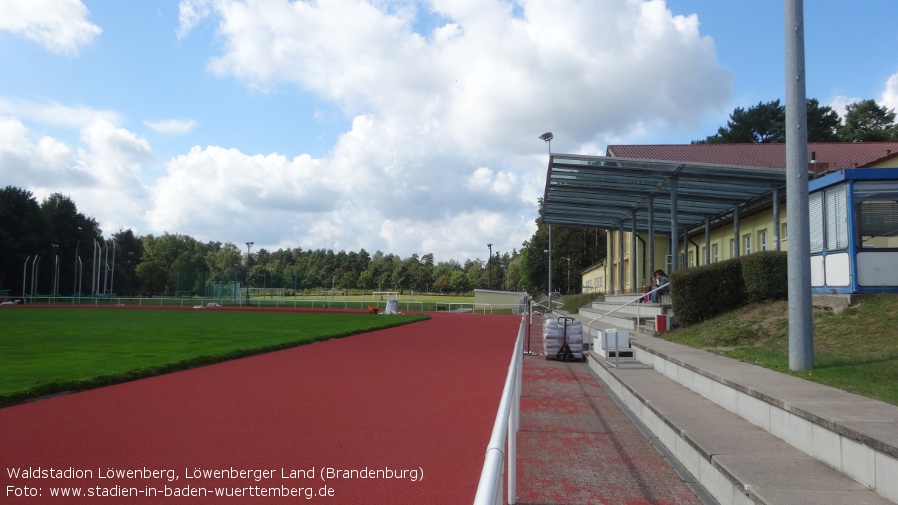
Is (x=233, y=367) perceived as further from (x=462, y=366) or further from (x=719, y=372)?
(x=719, y=372)

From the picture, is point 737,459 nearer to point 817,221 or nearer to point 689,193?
point 817,221

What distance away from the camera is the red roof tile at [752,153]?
111ft

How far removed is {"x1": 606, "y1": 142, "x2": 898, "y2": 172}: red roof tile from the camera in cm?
3375

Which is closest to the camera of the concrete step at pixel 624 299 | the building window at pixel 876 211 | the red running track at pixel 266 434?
the red running track at pixel 266 434

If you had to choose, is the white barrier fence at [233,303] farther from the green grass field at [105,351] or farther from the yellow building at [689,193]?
→ the green grass field at [105,351]

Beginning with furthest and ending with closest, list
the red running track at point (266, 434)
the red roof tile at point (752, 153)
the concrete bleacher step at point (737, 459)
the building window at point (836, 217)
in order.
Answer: the red roof tile at point (752, 153) → the building window at point (836, 217) → the red running track at point (266, 434) → the concrete bleacher step at point (737, 459)

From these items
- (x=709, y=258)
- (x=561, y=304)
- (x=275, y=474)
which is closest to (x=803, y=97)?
(x=275, y=474)

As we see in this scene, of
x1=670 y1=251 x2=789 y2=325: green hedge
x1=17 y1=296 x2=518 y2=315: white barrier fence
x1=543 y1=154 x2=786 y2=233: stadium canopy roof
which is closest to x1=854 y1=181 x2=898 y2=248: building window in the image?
x1=670 y1=251 x2=789 y2=325: green hedge

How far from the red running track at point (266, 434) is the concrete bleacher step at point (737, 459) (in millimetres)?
2003

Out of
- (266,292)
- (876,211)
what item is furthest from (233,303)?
(876,211)

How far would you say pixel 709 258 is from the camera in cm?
3080

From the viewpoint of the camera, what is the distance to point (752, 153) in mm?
36625

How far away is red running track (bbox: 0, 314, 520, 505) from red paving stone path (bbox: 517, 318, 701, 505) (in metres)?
0.58

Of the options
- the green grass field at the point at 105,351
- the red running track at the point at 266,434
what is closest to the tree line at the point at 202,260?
the green grass field at the point at 105,351
